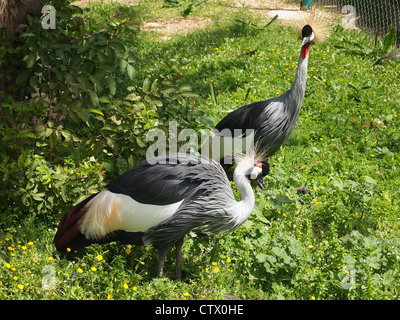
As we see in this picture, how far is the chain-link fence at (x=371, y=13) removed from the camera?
26.6ft

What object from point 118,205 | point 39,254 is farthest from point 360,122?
point 39,254

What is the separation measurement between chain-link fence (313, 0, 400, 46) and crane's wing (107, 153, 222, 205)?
5944mm

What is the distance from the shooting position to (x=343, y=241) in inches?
141

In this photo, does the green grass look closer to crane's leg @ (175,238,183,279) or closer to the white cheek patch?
crane's leg @ (175,238,183,279)

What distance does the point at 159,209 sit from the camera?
3.05 meters

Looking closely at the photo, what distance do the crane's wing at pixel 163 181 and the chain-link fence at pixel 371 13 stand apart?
594 centimetres

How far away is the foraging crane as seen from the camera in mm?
4426

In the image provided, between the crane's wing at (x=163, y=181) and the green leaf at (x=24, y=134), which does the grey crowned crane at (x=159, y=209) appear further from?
the green leaf at (x=24, y=134)

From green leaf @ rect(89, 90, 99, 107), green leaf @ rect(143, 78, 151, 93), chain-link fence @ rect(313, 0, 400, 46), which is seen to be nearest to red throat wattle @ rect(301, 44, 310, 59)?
Result: green leaf @ rect(143, 78, 151, 93)

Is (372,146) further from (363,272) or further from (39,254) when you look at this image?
(39,254)

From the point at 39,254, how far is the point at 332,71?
4.68m

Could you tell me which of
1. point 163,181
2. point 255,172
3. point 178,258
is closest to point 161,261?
point 178,258

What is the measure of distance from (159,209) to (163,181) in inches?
7.0

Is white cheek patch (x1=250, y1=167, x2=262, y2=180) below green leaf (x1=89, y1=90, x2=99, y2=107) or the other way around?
below
